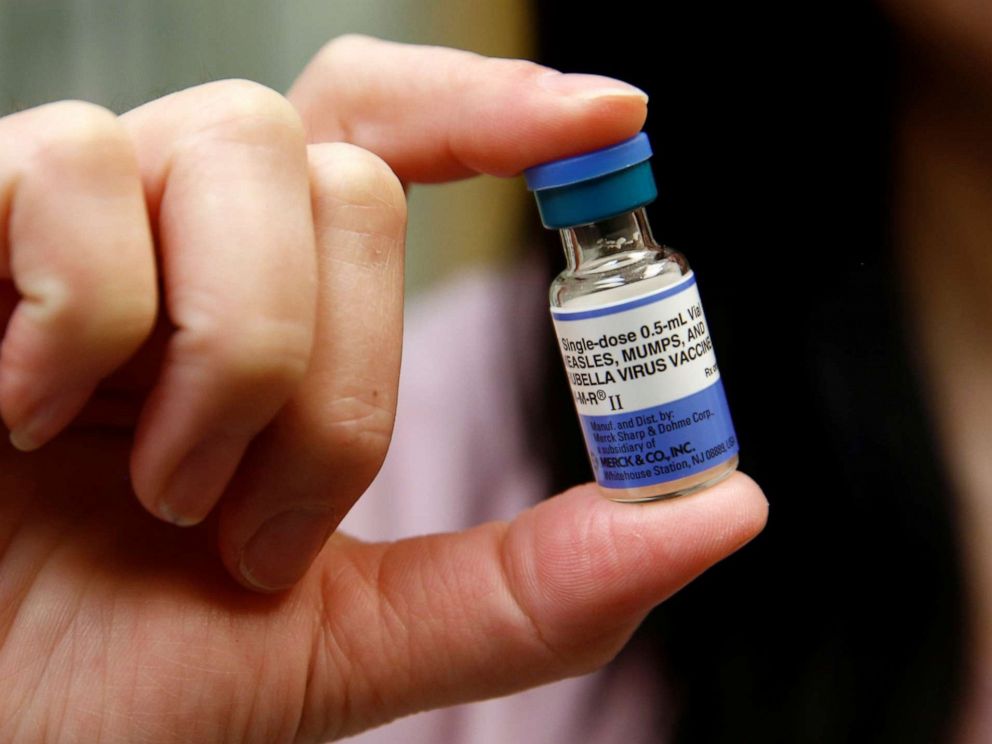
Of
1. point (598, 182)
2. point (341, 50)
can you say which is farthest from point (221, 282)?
point (341, 50)

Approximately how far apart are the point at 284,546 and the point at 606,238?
0.41 meters

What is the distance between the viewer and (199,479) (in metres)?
0.61

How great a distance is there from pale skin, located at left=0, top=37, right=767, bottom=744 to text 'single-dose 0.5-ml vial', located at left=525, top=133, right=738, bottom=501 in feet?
0.09

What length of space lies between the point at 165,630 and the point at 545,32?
42.3 inches

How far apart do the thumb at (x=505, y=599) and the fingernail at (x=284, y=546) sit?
84mm

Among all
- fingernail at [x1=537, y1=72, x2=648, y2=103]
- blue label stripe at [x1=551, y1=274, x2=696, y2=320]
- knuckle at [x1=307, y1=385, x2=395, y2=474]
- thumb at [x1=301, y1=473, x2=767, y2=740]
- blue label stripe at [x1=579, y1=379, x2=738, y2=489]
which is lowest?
thumb at [x1=301, y1=473, x2=767, y2=740]

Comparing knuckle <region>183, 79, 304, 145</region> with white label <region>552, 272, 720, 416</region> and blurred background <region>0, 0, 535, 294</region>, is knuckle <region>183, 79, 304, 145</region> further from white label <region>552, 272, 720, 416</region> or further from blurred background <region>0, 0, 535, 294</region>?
white label <region>552, 272, 720, 416</region>

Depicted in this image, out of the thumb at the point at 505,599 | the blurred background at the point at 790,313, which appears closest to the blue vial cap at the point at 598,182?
the thumb at the point at 505,599

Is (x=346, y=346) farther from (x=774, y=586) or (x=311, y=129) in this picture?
(x=774, y=586)

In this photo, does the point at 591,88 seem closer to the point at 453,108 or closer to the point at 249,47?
the point at 453,108

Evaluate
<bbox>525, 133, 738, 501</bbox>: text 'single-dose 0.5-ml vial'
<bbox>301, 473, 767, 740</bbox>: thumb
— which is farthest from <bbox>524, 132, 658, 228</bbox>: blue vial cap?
<bbox>301, 473, 767, 740</bbox>: thumb

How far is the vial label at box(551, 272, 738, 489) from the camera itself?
72cm

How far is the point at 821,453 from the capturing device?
1.20m

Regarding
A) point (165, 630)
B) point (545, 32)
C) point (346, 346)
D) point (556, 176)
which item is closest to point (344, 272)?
point (346, 346)
